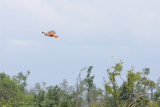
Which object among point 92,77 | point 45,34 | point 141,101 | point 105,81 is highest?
point 92,77

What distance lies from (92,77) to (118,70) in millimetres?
59957

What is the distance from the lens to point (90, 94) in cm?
6744

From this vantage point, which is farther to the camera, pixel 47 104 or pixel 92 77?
pixel 92 77

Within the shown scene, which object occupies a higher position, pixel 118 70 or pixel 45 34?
pixel 45 34

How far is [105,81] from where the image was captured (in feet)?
55.1

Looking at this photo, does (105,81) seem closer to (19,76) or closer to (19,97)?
(19,97)

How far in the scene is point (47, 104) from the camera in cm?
4206

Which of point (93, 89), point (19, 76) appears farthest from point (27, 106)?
point (19, 76)

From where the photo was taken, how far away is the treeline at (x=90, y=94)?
1627cm

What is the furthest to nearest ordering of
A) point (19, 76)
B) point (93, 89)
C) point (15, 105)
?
point (19, 76) → point (93, 89) → point (15, 105)

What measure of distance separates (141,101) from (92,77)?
60257mm

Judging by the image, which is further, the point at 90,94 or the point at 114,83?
the point at 90,94

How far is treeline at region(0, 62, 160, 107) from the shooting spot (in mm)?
16266

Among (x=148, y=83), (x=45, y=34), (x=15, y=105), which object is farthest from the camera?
(x=15, y=105)
